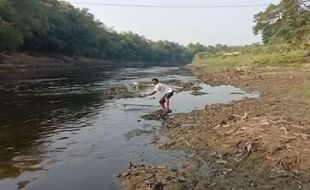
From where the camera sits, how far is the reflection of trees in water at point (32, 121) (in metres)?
13.4

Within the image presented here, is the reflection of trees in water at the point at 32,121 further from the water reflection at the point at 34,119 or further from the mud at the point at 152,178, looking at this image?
the mud at the point at 152,178

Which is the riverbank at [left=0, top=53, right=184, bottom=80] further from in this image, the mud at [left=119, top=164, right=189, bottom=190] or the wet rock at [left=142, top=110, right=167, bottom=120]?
the mud at [left=119, top=164, right=189, bottom=190]

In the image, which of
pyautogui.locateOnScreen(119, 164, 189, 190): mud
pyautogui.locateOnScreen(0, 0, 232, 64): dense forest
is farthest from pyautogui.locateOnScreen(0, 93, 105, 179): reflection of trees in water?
pyautogui.locateOnScreen(0, 0, 232, 64): dense forest

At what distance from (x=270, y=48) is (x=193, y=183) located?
73.2 meters

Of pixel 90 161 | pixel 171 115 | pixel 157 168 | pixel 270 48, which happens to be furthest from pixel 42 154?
pixel 270 48

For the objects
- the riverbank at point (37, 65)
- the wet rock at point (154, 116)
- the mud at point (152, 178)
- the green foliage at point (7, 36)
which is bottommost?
the wet rock at point (154, 116)

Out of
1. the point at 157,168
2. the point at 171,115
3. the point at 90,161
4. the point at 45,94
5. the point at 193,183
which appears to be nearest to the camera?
the point at 193,183

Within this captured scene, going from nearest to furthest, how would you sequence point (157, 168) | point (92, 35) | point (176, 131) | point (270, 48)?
point (157, 168) → point (176, 131) → point (270, 48) → point (92, 35)

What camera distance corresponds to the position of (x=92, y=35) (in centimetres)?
12675

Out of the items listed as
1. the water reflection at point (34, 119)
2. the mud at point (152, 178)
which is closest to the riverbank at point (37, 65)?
the water reflection at point (34, 119)

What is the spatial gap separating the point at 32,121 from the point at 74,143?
18.3ft

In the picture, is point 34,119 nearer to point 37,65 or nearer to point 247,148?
point 247,148

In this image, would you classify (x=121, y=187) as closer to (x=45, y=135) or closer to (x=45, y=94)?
(x=45, y=135)

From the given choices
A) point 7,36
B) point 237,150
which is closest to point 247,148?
point 237,150
